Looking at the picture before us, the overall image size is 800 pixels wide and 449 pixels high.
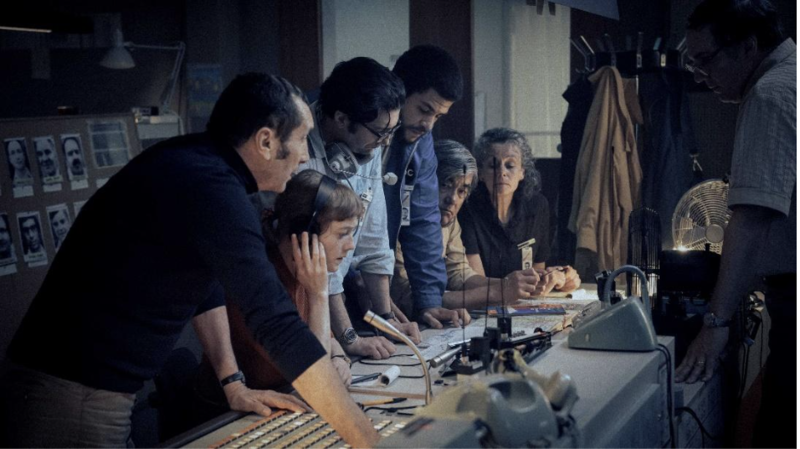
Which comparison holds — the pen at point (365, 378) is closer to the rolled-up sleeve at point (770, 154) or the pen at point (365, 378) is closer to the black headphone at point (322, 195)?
the black headphone at point (322, 195)

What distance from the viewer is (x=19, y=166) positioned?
3.44 meters

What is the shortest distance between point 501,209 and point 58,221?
171 cm

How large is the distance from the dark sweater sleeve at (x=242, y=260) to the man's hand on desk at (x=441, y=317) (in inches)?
50.9

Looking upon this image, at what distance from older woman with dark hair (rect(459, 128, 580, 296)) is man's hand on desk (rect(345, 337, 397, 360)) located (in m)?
1.15

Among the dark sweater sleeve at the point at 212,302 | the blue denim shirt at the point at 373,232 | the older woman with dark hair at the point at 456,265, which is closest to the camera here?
the dark sweater sleeve at the point at 212,302

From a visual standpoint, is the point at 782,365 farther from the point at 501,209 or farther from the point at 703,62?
the point at 501,209

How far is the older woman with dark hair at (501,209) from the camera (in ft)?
11.6

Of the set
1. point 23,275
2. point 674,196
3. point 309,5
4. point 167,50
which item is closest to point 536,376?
point 23,275

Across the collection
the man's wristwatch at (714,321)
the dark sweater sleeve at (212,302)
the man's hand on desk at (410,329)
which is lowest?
the man's hand on desk at (410,329)

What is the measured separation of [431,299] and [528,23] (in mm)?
2831

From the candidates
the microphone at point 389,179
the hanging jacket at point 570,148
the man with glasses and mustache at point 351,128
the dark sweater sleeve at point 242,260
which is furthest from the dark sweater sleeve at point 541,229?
the dark sweater sleeve at point 242,260

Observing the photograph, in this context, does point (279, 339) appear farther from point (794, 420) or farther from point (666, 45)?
point (666, 45)

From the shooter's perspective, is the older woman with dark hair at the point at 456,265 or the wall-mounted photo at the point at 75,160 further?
the wall-mounted photo at the point at 75,160

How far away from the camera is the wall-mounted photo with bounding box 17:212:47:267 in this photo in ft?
11.3
